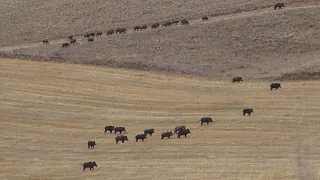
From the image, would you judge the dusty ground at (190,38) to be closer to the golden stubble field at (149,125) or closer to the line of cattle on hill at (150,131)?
the golden stubble field at (149,125)

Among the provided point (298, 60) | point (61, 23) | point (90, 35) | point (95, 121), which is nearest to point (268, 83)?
point (298, 60)

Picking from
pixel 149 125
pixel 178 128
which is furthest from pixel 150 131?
pixel 149 125

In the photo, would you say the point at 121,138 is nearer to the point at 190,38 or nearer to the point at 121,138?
the point at 121,138

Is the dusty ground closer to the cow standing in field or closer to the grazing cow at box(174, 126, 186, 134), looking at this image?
the grazing cow at box(174, 126, 186, 134)

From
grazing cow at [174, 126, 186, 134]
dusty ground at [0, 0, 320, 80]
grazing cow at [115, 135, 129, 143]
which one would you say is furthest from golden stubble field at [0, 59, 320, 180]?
dusty ground at [0, 0, 320, 80]

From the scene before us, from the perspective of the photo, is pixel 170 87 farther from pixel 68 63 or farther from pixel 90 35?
pixel 90 35
